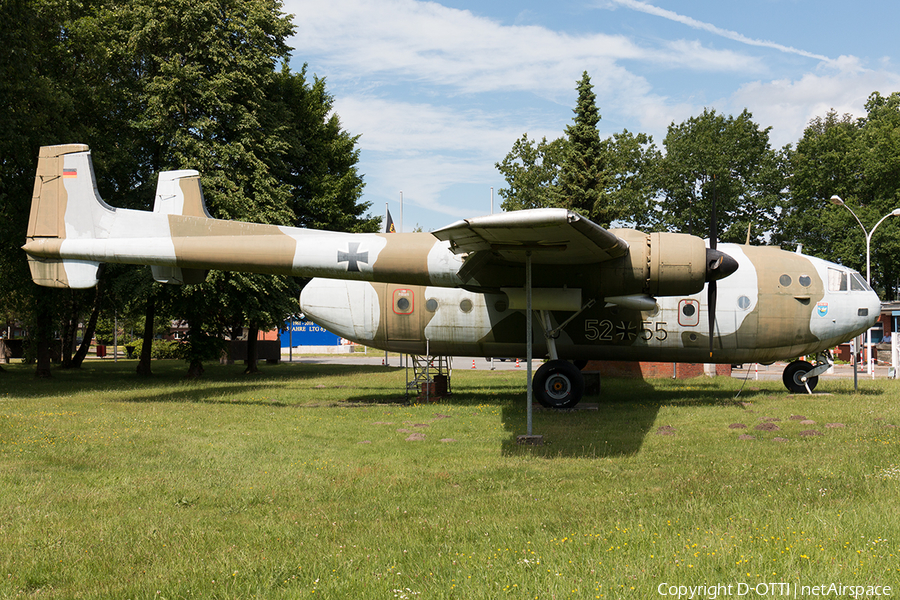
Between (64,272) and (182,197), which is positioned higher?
(182,197)

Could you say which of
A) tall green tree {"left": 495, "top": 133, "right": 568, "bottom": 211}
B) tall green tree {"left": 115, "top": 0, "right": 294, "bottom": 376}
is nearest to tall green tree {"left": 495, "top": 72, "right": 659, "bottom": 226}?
tall green tree {"left": 495, "top": 133, "right": 568, "bottom": 211}

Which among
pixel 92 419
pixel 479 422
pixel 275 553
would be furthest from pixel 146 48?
pixel 275 553

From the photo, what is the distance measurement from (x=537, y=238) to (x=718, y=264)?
517cm

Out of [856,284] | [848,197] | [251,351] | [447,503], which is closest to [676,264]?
[856,284]

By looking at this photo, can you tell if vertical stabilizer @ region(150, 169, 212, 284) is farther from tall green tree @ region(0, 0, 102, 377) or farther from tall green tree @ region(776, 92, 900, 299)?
tall green tree @ region(776, 92, 900, 299)

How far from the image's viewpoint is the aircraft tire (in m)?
17.5

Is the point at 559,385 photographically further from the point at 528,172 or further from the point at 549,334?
the point at 528,172

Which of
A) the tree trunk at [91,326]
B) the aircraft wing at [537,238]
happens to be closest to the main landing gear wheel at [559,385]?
the aircraft wing at [537,238]

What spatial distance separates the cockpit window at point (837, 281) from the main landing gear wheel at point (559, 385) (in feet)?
24.5

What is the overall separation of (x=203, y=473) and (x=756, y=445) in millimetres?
8883

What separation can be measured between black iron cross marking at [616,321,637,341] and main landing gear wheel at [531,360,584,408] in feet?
6.78

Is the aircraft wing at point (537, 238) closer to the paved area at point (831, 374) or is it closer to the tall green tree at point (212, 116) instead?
the paved area at point (831, 374)

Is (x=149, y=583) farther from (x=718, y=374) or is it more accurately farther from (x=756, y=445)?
(x=718, y=374)

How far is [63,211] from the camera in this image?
1620 cm
